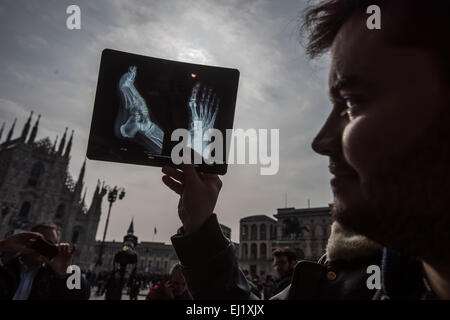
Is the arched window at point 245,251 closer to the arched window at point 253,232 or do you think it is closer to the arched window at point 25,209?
the arched window at point 253,232

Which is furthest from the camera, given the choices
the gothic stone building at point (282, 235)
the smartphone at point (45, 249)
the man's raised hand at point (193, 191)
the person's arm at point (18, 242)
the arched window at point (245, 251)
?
the arched window at point (245, 251)

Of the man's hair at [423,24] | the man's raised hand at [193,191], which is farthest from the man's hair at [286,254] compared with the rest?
the man's hair at [423,24]

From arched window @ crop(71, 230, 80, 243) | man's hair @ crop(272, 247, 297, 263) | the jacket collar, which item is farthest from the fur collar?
arched window @ crop(71, 230, 80, 243)

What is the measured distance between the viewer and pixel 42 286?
11.0 feet

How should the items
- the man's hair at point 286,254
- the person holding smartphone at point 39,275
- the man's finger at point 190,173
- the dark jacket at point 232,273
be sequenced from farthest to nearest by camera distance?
the man's hair at point 286,254
the person holding smartphone at point 39,275
the man's finger at point 190,173
the dark jacket at point 232,273

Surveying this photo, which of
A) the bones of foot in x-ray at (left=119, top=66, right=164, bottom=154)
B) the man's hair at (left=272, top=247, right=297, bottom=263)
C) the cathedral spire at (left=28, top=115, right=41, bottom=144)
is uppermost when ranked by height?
the cathedral spire at (left=28, top=115, right=41, bottom=144)

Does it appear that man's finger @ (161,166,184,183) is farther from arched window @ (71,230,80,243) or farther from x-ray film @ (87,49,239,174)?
arched window @ (71,230,80,243)

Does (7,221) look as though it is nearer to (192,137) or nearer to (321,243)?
(192,137)

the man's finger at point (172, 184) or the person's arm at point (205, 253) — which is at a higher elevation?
the man's finger at point (172, 184)

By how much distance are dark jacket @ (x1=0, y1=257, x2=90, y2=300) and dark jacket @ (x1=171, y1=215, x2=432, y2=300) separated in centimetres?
283

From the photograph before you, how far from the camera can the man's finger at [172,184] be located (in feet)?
4.98

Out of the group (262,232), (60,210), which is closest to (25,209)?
(60,210)

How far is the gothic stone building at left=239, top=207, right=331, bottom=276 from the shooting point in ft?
156

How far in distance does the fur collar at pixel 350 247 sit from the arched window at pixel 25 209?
45.1 m
